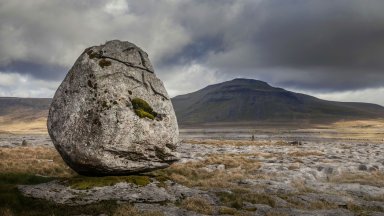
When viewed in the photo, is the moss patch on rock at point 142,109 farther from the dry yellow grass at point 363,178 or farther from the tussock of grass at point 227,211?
the dry yellow grass at point 363,178

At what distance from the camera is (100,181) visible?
72.3 feet

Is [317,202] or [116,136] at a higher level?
[116,136]

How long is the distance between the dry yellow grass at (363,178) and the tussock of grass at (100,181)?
2022cm

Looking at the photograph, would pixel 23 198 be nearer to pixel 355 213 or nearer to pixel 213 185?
pixel 213 185

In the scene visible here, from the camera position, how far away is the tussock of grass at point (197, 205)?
1936 cm

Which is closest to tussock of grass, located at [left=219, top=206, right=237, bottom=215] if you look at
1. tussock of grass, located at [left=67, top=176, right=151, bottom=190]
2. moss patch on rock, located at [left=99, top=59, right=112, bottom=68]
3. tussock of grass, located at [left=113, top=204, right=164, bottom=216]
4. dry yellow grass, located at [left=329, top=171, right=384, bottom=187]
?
tussock of grass, located at [left=113, top=204, right=164, bottom=216]

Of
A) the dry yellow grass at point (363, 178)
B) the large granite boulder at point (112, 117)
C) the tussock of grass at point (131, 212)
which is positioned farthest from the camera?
the dry yellow grass at point (363, 178)

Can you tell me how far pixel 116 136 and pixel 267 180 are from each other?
51.1 feet

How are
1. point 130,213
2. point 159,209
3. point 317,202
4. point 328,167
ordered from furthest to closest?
point 328,167, point 317,202, point 159,209, point 130,213

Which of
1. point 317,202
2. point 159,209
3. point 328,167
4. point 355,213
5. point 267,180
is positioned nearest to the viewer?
point 159,209

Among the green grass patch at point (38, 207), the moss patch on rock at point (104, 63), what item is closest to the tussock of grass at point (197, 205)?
the green grass patch at point (38, 207)

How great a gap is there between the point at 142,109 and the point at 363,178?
80.2ft

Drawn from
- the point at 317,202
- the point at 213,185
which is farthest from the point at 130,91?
the point at 317,202

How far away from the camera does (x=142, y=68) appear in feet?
79.4
